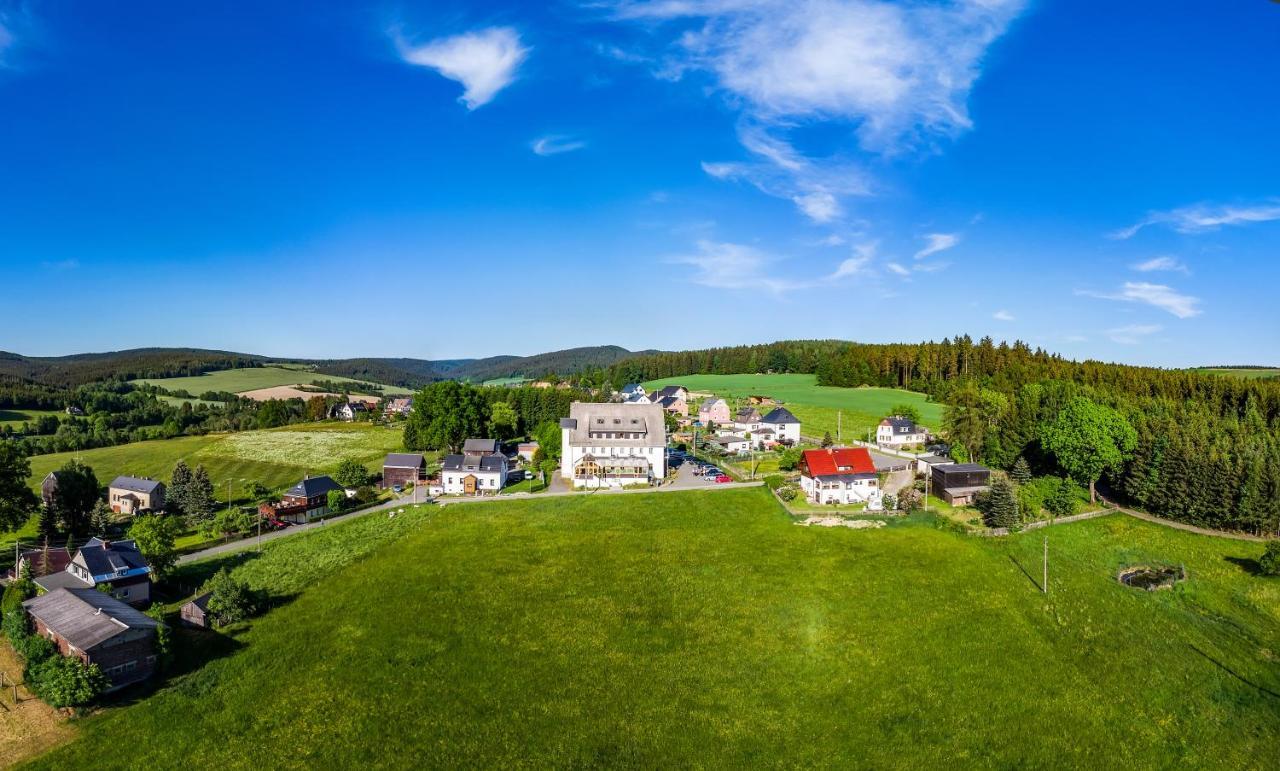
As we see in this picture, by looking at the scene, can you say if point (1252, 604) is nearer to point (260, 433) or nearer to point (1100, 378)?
point (1100, 378)

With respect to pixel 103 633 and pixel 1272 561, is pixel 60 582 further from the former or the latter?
pixel 1272 561

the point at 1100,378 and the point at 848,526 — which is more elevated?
the point at 1100,378

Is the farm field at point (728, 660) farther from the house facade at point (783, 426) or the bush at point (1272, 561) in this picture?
the house facade at point (783, 426)

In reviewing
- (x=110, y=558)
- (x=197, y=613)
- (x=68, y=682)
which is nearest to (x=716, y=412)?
(x=197, y=613)

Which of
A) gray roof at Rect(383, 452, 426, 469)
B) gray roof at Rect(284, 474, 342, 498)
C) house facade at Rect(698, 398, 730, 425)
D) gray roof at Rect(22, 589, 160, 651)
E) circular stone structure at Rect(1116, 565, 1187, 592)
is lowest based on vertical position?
circular stone structure at Rect(1116, 565, 1187, 592)

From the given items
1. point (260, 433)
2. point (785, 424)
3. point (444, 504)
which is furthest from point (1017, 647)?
point (260, 433)

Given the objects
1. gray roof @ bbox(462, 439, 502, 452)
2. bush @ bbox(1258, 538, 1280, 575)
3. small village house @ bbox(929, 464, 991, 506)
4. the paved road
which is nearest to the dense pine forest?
bush @ bbox(1258, 538, 1280, 575)

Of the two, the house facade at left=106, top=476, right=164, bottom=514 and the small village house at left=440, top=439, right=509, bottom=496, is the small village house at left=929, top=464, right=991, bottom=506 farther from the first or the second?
the house facade at left=106, top=476, right=164, bottom=514

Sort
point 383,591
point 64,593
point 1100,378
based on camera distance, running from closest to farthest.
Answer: point 64,593, point 383,591, point 1100,378
